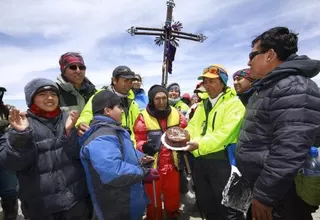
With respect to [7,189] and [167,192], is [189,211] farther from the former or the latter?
[7,189]

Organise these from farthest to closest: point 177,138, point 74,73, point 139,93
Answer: point 139,93 → point 74,73 → point 177,138

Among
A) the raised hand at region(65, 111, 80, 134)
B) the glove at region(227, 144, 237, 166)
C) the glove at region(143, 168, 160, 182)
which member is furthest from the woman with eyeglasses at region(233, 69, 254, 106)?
the raised hand at region(65, 111, 80, 134)

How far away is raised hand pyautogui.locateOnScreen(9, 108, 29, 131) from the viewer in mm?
2334

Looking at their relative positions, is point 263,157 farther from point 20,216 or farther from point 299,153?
point 20,216

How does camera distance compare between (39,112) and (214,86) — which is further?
(214,86)

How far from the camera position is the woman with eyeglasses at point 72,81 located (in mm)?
3584

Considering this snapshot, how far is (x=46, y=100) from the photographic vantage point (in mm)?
2713

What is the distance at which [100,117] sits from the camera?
268 centimetres

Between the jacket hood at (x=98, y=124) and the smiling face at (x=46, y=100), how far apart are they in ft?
1.76

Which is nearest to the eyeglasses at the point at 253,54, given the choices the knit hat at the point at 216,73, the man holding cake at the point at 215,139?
the man holding cake at the point at 215,139

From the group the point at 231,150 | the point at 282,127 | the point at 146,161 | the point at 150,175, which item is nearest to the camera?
the point at 282,127

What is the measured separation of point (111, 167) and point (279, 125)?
5.41ft

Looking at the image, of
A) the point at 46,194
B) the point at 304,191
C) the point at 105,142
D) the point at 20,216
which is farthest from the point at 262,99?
the point at 20,216

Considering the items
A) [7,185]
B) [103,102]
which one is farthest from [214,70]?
[7,185]
